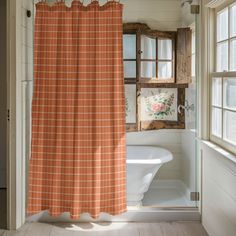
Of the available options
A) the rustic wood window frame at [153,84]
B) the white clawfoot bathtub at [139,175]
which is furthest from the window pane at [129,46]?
the white clawfoot bathtub at [139,175]

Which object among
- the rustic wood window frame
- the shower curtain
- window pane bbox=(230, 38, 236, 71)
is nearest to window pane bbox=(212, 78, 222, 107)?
window pane bbox=(230, 38, 236, 71)

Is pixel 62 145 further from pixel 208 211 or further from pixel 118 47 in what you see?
pixel 208 211

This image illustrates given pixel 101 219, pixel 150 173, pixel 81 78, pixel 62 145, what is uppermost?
pixel 81 78

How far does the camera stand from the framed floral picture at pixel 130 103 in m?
4.45

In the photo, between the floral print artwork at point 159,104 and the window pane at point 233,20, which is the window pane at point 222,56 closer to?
the window pane at point 233,20

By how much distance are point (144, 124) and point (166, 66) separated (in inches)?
27.3

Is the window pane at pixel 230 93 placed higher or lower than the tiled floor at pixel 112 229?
higher

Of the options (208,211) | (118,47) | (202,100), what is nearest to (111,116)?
(118,47)

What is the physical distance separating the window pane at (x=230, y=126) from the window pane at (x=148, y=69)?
4.79 ft

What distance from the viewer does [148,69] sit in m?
4.53

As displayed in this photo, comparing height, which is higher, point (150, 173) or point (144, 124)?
point (144, 124)

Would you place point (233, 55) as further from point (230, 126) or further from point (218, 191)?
point (218, 191)

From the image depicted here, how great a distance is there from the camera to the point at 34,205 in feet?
12.1

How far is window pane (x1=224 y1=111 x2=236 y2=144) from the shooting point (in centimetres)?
300
